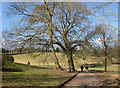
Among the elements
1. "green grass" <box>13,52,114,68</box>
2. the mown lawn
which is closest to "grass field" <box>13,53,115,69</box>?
"green grass" <box>13,52,114,68</box>

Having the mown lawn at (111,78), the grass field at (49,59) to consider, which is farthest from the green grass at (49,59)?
the mown lawn at (111,78)

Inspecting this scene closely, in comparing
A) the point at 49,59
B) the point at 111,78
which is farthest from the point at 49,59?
the point at 111,78

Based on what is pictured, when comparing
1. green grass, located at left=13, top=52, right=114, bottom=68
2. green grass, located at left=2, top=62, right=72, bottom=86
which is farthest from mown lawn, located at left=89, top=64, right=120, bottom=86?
green grass, located at left=2, top=62, right=72, bottom=86

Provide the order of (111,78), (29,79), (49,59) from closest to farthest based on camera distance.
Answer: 1. (29,79)
2. (111,78)
3. (49,59)

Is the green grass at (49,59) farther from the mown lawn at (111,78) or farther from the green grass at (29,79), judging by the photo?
the green grass at (29,79)

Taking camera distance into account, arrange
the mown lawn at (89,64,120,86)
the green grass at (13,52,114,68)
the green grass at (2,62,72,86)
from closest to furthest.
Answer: the green grass at (2,62,72,86), the mown lawn at (89,64,120,86), the green grass at (13,52,114,68)

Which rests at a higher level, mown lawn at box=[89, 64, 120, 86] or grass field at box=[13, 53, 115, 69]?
grass field at box=[13, 53, 115, 69]

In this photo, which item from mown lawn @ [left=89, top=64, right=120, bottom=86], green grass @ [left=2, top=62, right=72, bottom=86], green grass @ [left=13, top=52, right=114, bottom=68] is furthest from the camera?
green grass @ [left=13, top=52, right=114, bottom=68]

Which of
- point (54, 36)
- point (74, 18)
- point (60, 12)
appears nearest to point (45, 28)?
point (54, 36)

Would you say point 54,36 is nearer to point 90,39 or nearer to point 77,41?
point 77,41

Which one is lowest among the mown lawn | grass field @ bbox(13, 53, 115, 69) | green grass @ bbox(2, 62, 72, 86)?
the mown lawn

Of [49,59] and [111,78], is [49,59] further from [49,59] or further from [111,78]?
[111,78]

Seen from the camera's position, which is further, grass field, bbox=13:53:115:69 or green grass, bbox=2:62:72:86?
grass field, bbox=13:53:115:69

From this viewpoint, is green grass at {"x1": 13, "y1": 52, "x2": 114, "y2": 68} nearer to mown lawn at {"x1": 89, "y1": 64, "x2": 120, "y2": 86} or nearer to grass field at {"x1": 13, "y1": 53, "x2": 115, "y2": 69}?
grass field at {"x1": 13, "y1": 53, "x2": 115, "y2": 69}
